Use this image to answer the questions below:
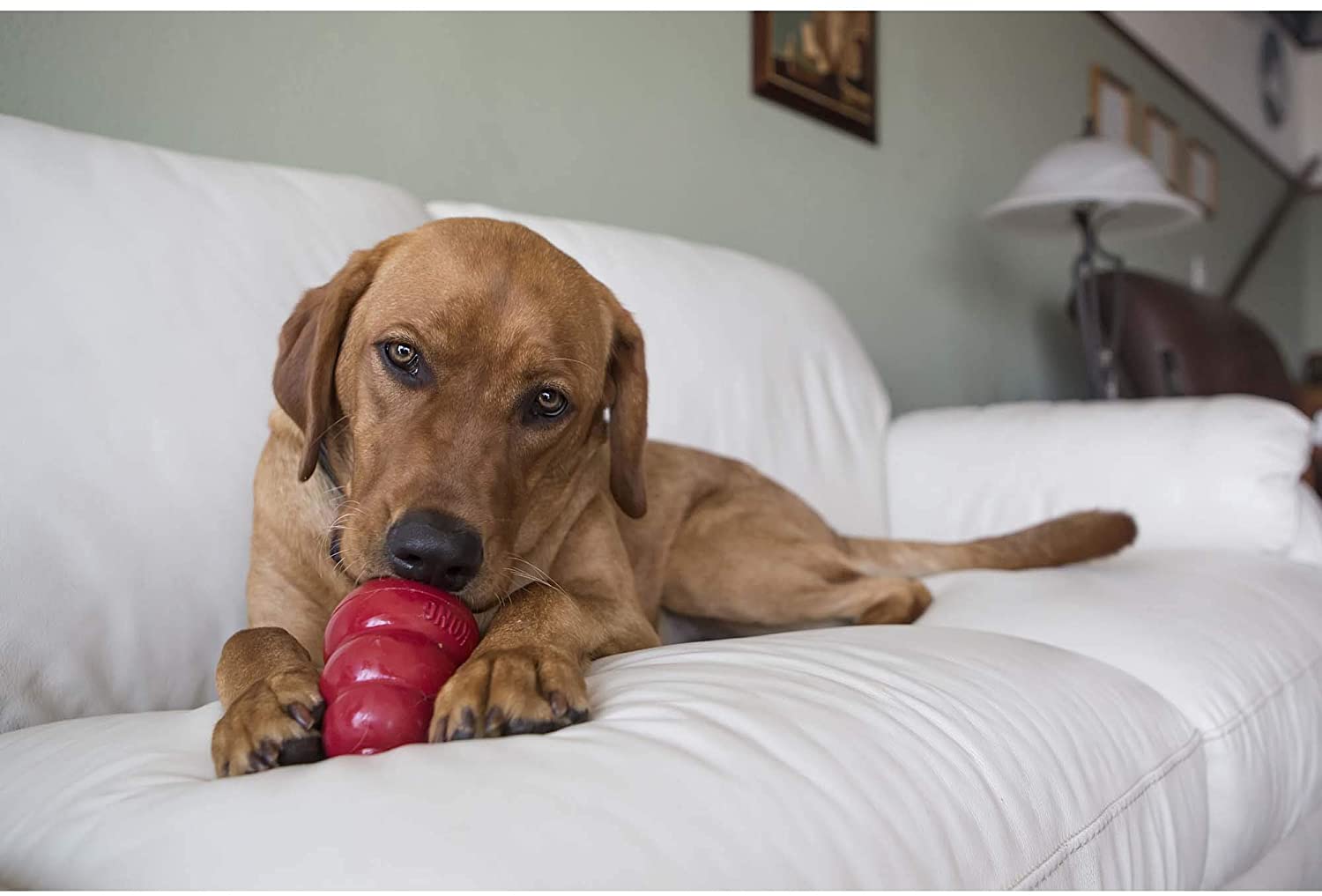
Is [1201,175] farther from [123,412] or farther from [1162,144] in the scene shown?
[123,412]

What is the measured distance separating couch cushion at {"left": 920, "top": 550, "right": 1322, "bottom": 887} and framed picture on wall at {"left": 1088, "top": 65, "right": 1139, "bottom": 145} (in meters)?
4.40

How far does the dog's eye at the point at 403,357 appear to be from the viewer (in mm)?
1312

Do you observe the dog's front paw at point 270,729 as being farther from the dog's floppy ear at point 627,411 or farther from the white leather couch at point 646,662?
the dog's floppy ear at point 627,411

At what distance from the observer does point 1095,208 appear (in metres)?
4.34

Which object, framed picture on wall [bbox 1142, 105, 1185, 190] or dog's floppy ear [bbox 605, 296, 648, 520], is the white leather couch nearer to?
dog's floppy ear [bbox 605, 296, 648, 520]

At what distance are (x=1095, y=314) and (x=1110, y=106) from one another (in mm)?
2211

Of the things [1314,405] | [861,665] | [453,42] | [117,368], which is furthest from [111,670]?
[1314,405]

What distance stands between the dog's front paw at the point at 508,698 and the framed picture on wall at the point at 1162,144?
630cm

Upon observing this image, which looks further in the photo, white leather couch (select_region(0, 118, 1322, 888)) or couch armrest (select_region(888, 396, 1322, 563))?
couch armrest (select_region(888, 396, 1322, 563))

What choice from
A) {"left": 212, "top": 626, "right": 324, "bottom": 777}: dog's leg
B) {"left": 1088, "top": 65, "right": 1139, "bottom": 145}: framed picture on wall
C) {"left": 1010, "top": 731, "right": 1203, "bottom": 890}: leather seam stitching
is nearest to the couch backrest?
{"left": 212, "top": 626, "right": 324, "bottom": 777}: dog's leg

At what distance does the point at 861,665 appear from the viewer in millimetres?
1190

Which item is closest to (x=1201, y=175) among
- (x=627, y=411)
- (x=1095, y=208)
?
(x=1095, y=208)

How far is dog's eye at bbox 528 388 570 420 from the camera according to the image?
1364 mm

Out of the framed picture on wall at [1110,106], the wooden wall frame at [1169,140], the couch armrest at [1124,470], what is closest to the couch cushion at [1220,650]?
the couch armrest at [1124,470]
